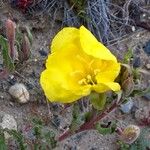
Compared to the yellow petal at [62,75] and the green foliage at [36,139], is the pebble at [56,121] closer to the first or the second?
the green foliage at [36,139]

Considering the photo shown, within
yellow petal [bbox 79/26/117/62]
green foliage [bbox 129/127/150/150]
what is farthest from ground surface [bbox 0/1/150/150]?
yellow petal [bbox 79/26/117/62]

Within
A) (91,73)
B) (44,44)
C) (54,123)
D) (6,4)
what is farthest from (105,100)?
(6,4)

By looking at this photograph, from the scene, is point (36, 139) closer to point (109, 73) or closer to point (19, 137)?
point (19, 137)

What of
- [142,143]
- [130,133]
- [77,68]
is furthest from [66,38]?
[142,143]

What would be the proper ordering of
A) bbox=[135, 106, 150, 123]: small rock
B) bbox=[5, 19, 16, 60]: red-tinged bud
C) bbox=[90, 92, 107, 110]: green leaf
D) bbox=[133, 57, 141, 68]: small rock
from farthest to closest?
bbox=[133, 57, 141, 68]: small rock, bbox=[135, 106, 150, 123]: small rock, bbox=[5, 19, 16, 60]: red-tinged bud, bbox=[90, 92, 107, 110]: green leaf

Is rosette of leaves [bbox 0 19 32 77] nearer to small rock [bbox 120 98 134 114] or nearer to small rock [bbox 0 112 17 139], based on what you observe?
small rock [bbox 0 112 17 139]

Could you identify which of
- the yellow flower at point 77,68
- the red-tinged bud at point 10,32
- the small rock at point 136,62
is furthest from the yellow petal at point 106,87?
the small rock at point 136,62
